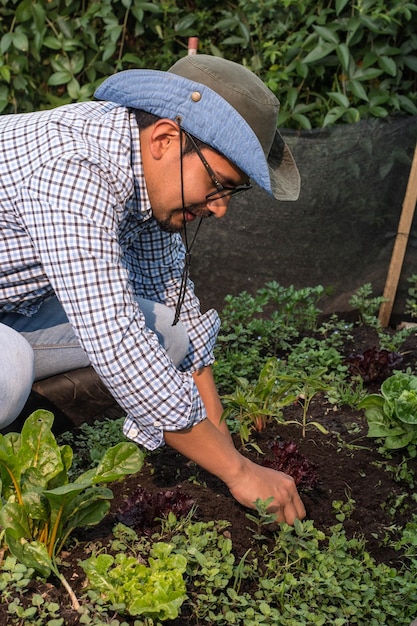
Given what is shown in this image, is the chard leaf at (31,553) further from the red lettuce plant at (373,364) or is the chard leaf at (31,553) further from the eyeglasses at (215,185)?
the red lettuce plant at (373,364)

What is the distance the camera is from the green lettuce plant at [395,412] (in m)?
3.10

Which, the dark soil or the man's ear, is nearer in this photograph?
the man's ear

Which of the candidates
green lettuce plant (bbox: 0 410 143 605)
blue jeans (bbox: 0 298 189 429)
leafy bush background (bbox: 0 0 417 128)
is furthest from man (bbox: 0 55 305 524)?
leafy bush background (bbox: 0 0 417 128)

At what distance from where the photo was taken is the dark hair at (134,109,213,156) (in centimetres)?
236

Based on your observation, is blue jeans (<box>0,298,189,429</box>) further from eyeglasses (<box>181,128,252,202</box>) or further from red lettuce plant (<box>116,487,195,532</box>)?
eyeglasses (<box>181,128,252,202</box>)

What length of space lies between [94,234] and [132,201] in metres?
0.36

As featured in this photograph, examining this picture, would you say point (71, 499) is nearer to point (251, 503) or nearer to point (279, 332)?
point (251, 503)

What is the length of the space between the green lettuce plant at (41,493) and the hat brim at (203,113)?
2.70 feet

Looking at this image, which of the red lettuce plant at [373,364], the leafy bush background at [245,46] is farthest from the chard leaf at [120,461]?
the leafy bush background at [245,46]

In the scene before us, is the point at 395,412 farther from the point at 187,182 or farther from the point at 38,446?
the point at 38,446

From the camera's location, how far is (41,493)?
224 centimetres

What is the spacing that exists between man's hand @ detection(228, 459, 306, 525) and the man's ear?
2.94 feet

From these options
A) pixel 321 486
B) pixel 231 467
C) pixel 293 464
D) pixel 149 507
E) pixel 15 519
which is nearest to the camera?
pixel 15 519

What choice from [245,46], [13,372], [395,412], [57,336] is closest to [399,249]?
[245,46]
